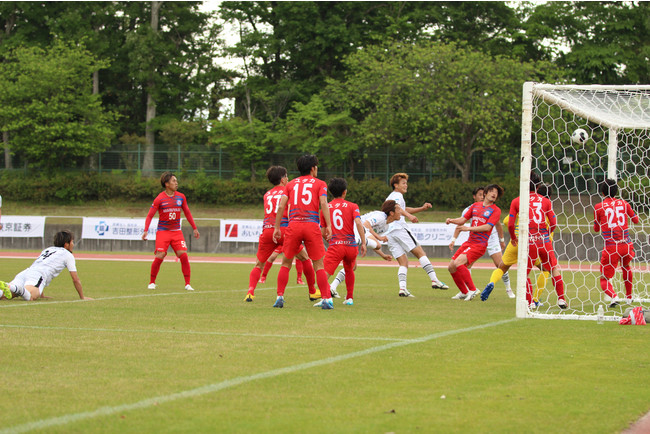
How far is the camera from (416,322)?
364 inches

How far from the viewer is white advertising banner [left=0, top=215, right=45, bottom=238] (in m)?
33.3

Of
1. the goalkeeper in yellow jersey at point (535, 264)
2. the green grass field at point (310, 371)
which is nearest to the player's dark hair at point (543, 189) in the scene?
the goalkeeper in yellow jersey at point (535, 264)

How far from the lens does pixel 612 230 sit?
12633 mm

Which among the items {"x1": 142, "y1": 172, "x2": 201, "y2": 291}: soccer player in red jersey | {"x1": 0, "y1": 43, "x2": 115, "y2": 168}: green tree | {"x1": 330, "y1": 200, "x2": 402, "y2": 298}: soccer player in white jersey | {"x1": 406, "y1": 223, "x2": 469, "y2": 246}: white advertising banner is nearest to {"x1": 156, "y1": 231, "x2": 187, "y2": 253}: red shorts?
{"x1": 142, "y1": 172, "x2": 201, "y2": 291}: soccer player in red jersey

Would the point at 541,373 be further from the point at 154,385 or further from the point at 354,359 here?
the point at 154,385

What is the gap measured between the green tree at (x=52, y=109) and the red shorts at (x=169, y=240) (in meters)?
35.1

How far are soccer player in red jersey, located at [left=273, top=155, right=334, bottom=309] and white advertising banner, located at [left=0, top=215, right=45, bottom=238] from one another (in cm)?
2520

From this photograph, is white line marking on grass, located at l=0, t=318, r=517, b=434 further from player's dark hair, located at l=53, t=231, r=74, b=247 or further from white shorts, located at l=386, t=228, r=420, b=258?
white shorts, located at l=386, t=228, r=420, b=258

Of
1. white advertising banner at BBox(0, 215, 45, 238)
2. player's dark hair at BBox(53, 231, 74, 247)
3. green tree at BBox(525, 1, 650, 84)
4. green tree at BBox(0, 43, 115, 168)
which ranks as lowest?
white advertising banner at BBox(0, 215, 45, 238)

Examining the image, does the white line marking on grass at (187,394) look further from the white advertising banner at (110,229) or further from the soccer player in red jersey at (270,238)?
the white advertising banner at (110,229)

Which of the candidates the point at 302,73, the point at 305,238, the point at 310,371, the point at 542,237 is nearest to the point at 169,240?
the point at 305,238

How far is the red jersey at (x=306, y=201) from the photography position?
10.6 meters

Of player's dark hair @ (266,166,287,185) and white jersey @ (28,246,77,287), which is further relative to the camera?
player's dark hair @ (266,166,287,185)

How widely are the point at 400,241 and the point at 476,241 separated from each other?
1.86 metres
